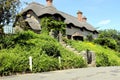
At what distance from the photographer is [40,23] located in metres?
48.0

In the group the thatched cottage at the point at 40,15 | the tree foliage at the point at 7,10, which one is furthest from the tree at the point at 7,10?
the thatched cottage at the point at 40,15

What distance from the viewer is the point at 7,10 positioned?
2536 cm

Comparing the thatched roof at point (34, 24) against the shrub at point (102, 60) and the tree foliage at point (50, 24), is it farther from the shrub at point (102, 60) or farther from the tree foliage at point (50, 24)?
the shrub at point (102, 60)

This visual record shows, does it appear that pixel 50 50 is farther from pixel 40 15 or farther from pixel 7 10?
pixel 40 15

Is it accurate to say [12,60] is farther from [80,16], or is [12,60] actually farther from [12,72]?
[80,16]

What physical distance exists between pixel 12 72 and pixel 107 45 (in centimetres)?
3580

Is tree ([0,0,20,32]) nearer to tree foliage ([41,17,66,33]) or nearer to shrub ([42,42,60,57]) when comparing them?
shrub ([42,42,60,57])

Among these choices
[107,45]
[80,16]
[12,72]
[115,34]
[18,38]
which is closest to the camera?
[12,72]

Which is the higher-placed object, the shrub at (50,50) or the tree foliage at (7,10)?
the tree foliage at (7,10)

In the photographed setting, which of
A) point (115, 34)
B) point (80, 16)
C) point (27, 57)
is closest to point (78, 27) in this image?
point (80, 16)

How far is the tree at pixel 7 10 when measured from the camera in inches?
976

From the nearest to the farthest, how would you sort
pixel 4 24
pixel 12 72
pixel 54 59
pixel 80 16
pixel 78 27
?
pixel 12 72 < pixel 54 59 < pixel 4 24 < pixel 78 27 < pixel 80 16

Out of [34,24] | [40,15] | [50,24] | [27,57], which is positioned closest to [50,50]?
[27,57]

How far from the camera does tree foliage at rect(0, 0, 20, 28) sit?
24.8m
